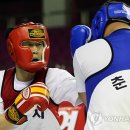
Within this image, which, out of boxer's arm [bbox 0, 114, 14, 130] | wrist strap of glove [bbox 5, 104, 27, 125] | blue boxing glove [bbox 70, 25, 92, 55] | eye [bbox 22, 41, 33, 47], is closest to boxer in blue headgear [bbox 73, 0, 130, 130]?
blue boxing glove [bbox 70, 25, 92, 55]

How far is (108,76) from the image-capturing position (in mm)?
1507

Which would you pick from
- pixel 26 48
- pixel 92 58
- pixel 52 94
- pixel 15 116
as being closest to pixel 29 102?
pixel 15 116

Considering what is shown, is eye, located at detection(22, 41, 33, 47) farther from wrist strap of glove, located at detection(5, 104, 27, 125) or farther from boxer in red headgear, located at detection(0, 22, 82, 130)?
wrist strap of glove, located at detection(5, 104, 27, 125)

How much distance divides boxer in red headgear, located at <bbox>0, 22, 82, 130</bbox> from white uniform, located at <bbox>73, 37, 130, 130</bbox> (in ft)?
2.12

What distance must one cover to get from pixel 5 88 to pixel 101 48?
0.95 m

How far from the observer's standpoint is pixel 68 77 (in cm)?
228

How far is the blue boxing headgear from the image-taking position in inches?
64.0

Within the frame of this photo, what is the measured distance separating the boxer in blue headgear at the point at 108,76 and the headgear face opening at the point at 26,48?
0.64 meters

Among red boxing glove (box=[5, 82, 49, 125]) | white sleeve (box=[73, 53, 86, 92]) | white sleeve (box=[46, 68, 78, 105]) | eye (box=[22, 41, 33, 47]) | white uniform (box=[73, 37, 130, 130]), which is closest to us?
white uniform (box=[73, 37, 130, 130])

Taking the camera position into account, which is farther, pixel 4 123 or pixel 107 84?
pixel 4 123

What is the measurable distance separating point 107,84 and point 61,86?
2.54 feet

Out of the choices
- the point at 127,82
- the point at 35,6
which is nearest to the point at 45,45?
the point at 127,82

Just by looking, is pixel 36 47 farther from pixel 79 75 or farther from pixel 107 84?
pixel 107 84

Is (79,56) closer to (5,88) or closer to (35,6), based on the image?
(5,88)
